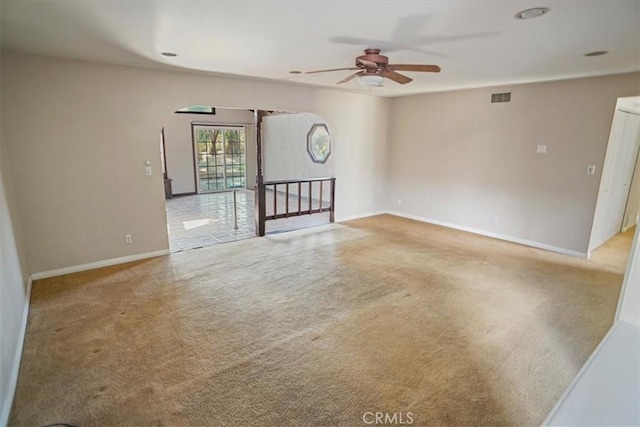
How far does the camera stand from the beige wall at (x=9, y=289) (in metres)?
2.11

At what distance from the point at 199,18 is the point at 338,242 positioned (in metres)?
3.81

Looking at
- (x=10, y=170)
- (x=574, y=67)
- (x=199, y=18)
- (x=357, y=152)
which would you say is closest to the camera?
(x=199, y=18)

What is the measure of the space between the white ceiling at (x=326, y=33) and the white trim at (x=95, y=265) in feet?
8.17

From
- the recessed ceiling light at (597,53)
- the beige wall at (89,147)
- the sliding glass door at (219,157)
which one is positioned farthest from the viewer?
the sliding glass door at (219,157)

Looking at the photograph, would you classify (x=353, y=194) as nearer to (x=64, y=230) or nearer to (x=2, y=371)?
(x=64, y=230)

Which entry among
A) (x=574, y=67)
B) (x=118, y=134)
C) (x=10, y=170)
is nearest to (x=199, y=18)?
(x=118, y=134)

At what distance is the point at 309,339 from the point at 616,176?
5673 millimetres

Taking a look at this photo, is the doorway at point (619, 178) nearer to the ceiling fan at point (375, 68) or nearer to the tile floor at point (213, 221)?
the ceiling fan at point (375, 68)

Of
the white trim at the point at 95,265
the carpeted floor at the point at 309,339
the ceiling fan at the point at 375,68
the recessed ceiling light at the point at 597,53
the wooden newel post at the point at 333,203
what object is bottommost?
the carpeted floor at the point at 309,339

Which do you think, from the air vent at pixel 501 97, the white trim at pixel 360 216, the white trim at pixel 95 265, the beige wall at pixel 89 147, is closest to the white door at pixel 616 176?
the air vent at pixel 501 97

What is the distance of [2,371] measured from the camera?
2037 mm

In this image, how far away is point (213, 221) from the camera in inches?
267

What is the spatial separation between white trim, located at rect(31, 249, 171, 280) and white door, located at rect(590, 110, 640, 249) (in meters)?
6.43

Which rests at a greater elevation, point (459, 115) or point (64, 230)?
point (459, 115)
